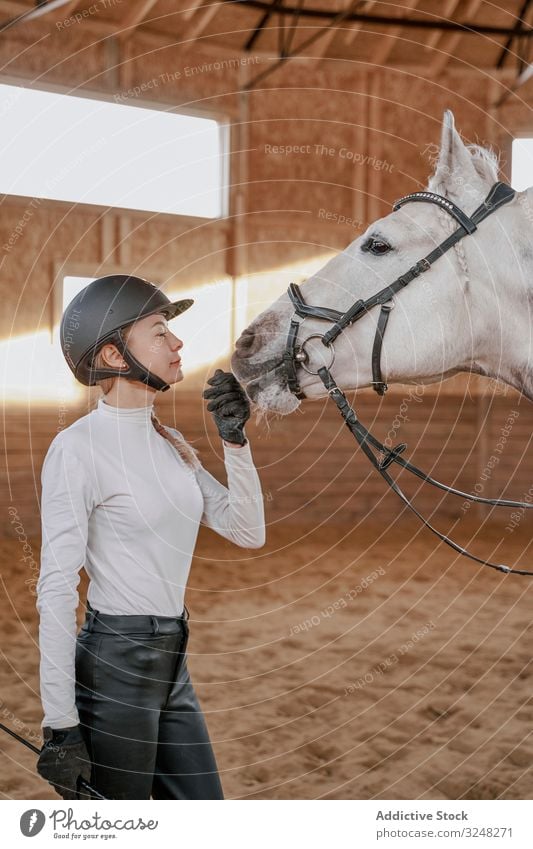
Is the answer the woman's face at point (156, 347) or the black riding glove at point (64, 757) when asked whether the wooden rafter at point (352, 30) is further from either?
the black riding glove at point (64, 757)

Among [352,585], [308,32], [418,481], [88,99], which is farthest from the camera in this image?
[418,481]

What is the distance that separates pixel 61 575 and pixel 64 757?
0.36 metres

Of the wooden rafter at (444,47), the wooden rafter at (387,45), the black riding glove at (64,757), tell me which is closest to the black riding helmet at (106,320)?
the black riding glove at (64,757)

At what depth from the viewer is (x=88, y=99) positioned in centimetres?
829

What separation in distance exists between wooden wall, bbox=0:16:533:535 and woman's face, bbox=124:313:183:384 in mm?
6523

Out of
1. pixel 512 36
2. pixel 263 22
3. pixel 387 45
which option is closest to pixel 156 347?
pixel 263 22

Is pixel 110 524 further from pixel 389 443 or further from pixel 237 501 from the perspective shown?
pixel 389 443

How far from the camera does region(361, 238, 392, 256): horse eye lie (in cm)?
207

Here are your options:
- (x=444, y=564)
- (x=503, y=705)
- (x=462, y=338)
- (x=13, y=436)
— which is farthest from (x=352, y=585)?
(x=462, y=338)

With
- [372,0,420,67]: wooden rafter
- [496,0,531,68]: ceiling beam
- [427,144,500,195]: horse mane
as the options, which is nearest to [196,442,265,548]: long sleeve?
[427,144,500,195]: horse mane

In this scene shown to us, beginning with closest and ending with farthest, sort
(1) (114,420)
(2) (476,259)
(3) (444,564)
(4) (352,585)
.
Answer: (1) (114,420)
(2) (476,259)
(4) (352,585)
(3) (444,564)

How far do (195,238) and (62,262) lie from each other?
1.55 m

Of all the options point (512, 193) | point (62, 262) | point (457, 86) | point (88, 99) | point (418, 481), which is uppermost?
point (457, 86)

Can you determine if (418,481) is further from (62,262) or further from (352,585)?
(62,262)
